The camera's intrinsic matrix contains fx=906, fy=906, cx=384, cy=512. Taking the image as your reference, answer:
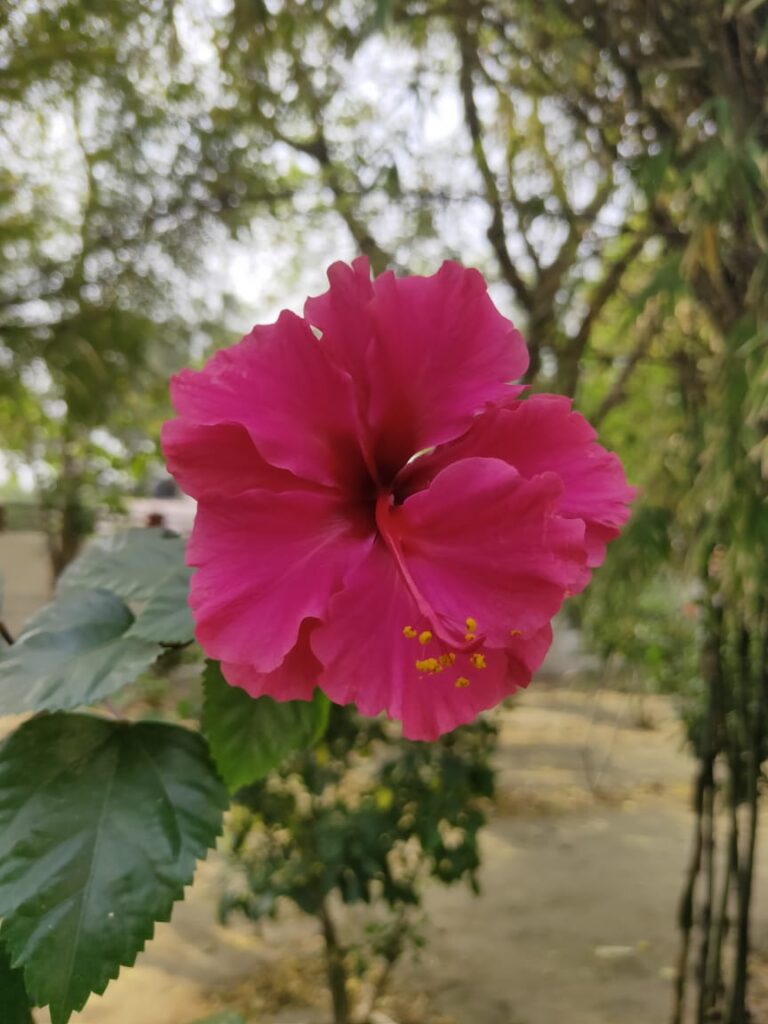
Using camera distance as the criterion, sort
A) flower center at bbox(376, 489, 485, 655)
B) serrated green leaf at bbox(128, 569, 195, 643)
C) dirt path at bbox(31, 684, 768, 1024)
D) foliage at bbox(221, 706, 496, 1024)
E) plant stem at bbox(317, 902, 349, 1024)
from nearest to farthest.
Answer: flower center at bbox(376, 489, 485, 655) → serrated green leaf at bbox(128, 569, 195, 643) → plant stem at bbox(317, 902, 349, 1024) → foliage at bbox(221, 706, 496, 1024) → dirt path at bbox(31, 684, 768, 1024)

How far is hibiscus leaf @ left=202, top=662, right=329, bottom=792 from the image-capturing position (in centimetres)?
46

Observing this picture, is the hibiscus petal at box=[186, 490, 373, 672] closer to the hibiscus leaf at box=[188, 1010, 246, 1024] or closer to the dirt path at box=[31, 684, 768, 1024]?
the hibiscus leaf at box=[188, 1010, 246, 1024]

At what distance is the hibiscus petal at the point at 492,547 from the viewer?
329mm

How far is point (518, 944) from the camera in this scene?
2301mm

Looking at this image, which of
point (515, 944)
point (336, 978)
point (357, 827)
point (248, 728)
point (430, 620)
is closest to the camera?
point (430, 620)

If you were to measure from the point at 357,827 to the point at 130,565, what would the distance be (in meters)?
1.11

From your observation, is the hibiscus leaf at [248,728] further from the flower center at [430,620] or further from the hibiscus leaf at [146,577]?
the flower center at [430,620]

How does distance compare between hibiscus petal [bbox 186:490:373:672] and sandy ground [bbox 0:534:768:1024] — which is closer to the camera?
hibiscus petal [bbox 186:490:373:672]

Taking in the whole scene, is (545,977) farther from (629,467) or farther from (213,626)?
(213,626)

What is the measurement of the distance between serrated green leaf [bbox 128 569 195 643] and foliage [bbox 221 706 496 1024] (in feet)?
2.97

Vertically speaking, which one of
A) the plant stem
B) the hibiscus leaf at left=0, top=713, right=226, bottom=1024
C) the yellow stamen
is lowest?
the plant stem

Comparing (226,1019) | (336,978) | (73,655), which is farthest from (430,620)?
(336,978)

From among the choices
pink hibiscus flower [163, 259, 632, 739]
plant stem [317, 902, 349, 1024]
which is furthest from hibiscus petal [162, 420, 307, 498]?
plant stem [317, 902, 349, 1024]

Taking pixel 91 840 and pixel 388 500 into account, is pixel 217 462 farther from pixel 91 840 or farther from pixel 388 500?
pixel 91 840
